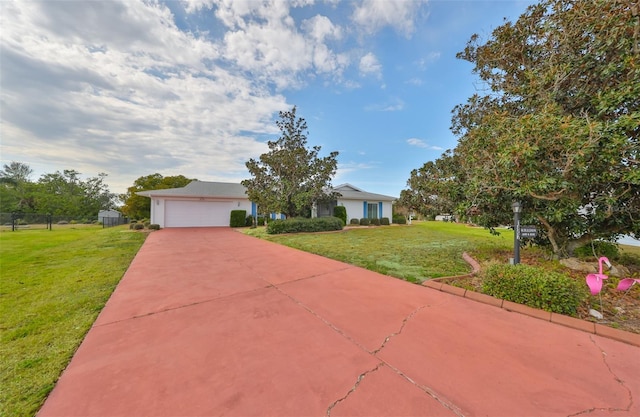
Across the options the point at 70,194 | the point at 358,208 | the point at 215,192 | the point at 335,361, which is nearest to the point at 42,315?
the point at 335,361

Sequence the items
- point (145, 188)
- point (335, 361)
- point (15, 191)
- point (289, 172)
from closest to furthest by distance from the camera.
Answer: point (335, 361) → point (289, 172) → point (145, 188) → point (15, 191)

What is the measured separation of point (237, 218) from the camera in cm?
1809

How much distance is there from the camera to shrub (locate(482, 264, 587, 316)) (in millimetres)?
3225

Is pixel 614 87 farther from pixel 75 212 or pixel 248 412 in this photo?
pixel 75 212

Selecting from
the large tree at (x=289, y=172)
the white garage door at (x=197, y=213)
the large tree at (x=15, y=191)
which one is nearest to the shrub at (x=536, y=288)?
the large tree at (x=289, y=172)

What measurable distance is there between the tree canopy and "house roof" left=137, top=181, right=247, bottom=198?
548 inches

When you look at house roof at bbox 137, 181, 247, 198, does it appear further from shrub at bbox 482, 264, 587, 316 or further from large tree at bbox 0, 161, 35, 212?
large tree at bbox 0, 161, 35, 212

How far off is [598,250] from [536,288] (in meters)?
3.99

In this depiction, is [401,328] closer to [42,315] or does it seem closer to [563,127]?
[563,127]

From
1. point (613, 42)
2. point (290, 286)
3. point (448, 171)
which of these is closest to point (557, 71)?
point (613, 42)

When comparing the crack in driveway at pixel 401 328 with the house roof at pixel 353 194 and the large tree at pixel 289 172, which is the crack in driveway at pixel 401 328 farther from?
the house roof at pixel 353 194

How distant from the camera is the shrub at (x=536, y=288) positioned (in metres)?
3.22

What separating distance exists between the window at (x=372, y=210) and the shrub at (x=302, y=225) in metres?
6.07

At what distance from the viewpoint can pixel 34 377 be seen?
1.98 metres
